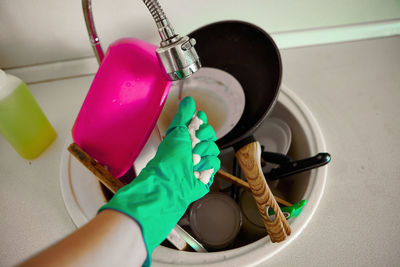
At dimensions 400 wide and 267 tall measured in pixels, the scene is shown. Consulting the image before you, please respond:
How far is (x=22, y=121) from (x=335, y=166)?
821 millimetres

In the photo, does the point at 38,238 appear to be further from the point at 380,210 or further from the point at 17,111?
the point at 380,210

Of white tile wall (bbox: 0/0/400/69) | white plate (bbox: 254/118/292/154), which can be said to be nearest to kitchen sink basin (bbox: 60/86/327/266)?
white plate (bbox: 254/118/292/154)

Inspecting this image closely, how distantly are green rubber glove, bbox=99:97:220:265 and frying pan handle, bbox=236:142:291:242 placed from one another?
11 centimetres

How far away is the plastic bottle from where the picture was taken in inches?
21.9

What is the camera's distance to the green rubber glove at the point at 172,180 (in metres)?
0.41

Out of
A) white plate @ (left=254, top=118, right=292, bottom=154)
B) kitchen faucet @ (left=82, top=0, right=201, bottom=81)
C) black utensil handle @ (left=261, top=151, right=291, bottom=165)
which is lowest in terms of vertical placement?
white plate @ (left=254, top=118, right=292, bottom=154)

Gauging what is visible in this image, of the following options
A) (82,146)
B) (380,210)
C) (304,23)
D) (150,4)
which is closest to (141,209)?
(82,146)

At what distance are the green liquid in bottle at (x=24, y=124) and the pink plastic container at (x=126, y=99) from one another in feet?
0.70

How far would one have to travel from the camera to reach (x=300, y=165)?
2.01ft

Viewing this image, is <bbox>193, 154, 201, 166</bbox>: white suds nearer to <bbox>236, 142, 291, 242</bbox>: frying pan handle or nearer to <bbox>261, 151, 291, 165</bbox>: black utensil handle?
<bbox>236, 142, 291, 242</bbox>: frying pan handle

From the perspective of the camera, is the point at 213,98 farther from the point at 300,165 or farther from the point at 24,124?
the point at 24,124

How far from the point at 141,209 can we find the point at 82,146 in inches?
8.7

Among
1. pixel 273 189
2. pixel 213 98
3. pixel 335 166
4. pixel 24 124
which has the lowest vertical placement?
pixel 273 189

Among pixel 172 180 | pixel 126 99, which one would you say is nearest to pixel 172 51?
pixel 126 99
